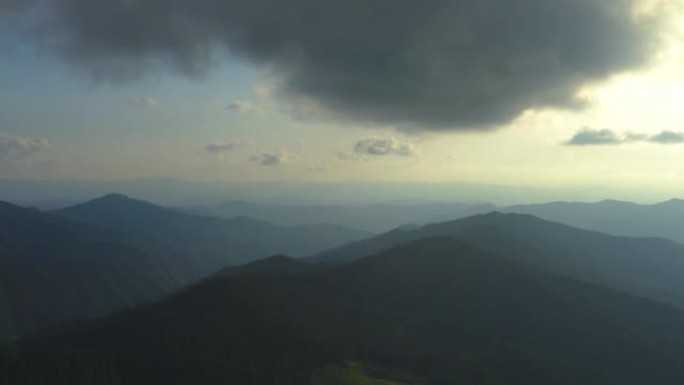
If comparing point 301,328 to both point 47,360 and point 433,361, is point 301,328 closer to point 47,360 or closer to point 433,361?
point 433,361

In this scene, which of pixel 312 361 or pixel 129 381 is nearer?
pixel 129 381

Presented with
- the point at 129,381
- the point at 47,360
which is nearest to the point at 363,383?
the point at 129,381

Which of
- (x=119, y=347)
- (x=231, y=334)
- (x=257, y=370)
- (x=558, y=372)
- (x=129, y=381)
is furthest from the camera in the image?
(x=558, y=372)

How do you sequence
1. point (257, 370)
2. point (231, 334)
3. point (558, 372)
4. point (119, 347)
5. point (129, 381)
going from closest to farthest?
point (129, 381) < point (257, 370) < point (119, 347) < point (231, 334) < point (558, 372)

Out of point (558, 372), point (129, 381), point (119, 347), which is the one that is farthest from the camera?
point (558, 372)

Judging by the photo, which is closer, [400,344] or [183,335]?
[183,335]

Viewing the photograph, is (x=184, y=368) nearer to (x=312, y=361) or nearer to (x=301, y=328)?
(x=312, y=361)

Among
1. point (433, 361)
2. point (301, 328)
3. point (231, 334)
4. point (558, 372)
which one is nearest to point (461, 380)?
point (433, 361)

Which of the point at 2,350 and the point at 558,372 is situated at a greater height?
the point at 2,350

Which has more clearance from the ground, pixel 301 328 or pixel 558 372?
pixel 301 328
